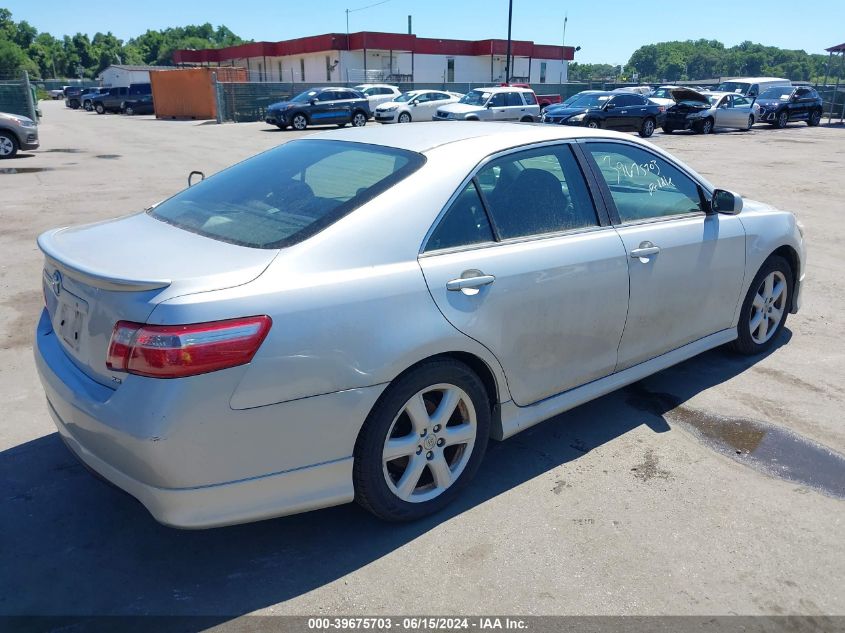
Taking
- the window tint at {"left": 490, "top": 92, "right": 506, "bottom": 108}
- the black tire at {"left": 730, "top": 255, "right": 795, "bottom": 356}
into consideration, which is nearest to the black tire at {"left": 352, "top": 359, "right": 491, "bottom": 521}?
the black tire at {"left": 730, "top": 255, "right": 795, "bottom": 356}

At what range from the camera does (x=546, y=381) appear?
3480 mm

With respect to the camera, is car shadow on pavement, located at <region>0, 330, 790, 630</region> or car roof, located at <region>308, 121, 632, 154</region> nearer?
car shadow on pavement, located at <region>0, 330, 790, 630</region>

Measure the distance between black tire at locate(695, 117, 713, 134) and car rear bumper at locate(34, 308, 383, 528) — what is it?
91.6 feet

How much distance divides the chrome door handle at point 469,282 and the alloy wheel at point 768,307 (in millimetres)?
2596

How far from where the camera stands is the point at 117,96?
150 feet

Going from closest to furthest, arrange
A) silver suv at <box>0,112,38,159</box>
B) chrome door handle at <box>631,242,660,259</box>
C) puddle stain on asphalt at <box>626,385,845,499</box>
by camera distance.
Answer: puddle stain on asphalt at <box>626,385,845,499</box> < chrome door handle at <box>631,242,660,259</box> < silver suv at <box>0,112,38,159</box>

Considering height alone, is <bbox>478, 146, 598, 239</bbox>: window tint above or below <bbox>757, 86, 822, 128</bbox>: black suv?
above

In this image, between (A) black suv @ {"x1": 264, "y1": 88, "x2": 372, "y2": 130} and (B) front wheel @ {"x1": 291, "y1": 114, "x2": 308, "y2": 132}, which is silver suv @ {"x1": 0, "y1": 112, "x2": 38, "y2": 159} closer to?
(A) black suv @ {"x1": 264, "y1": 88, "x2": 372, "y2": 130}

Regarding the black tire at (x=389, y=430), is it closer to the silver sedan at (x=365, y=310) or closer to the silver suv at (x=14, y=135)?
the silver sedan at (x=365, y=310)

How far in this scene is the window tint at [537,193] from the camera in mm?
3338

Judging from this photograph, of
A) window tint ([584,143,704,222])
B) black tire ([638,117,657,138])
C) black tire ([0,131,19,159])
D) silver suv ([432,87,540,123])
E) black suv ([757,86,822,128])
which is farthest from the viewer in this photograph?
black suv ([757,86,822,128])

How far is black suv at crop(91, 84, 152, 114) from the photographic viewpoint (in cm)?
4492

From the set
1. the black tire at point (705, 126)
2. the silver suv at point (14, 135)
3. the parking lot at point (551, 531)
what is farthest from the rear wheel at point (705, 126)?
the parking lot at point (551, 531)

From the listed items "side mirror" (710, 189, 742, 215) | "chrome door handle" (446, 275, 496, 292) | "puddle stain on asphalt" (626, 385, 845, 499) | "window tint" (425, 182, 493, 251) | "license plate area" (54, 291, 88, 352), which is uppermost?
"window tint" (425, 182, 493, 251)
